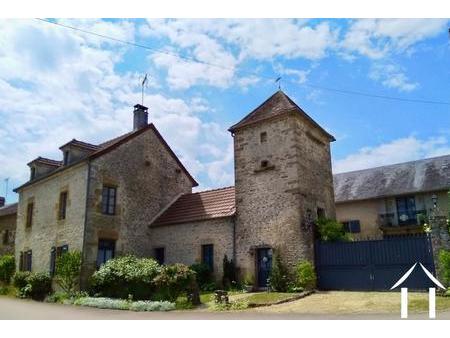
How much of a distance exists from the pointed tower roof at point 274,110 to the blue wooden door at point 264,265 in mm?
5713

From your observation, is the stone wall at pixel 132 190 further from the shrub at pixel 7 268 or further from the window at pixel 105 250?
the shrub at pixel 7 268

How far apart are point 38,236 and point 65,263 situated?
502 cm

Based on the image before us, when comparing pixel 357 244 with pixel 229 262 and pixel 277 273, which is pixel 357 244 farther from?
pixel 229 262

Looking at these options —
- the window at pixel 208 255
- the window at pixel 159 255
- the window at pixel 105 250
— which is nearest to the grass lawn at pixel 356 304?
the window at pixel 208 255

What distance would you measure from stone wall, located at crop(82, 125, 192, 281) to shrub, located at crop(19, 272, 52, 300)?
7.13ft

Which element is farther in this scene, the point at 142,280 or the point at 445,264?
the point at 142,280

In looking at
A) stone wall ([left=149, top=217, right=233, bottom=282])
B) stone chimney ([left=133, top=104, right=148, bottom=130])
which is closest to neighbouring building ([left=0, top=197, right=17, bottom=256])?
stone chimney ([left=133, top=104, right=148, bottom=130])

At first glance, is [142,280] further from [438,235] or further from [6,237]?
[6,237]

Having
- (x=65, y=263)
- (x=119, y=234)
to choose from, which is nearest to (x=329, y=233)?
(x=119, y=234)

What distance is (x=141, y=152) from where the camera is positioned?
2109 centimetres

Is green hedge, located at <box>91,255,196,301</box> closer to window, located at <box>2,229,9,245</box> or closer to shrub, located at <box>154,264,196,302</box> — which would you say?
shrub, located at <box>154,264,196,302</box>

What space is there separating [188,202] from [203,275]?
4.75 meters

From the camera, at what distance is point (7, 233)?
28.2 m

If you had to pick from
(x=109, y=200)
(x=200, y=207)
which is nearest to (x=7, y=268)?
(x=109, y=200)
